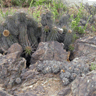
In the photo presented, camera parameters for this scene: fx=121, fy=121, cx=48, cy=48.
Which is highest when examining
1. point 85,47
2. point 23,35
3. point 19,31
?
point 19,31

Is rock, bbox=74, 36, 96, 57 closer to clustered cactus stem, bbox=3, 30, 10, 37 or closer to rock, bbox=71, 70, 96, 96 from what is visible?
rock, bbox=71, 70, 96, 96

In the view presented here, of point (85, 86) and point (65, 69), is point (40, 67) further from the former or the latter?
point (85, 86)

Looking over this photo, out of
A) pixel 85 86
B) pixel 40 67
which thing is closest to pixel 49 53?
pixel 40 67

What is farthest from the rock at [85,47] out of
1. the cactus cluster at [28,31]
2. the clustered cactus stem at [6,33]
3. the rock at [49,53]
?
the clustered cactus stem at [6,33]

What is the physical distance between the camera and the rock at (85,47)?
348 centimetres

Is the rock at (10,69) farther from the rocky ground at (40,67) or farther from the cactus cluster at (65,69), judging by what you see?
the cactus cluster at (65,69)

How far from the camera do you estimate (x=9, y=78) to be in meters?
2.46

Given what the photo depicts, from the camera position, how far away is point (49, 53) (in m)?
3.05

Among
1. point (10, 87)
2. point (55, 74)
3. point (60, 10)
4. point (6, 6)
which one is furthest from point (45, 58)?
point (6, 6)

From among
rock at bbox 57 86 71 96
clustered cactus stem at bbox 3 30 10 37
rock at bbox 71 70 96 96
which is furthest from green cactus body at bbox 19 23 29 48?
rock at bbox 71 70 96 96

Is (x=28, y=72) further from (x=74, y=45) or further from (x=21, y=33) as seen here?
(x=74, y=45)

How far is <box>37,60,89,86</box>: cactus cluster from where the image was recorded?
2.37 metres

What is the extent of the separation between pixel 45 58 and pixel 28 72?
63cm

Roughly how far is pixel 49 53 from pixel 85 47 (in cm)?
123
